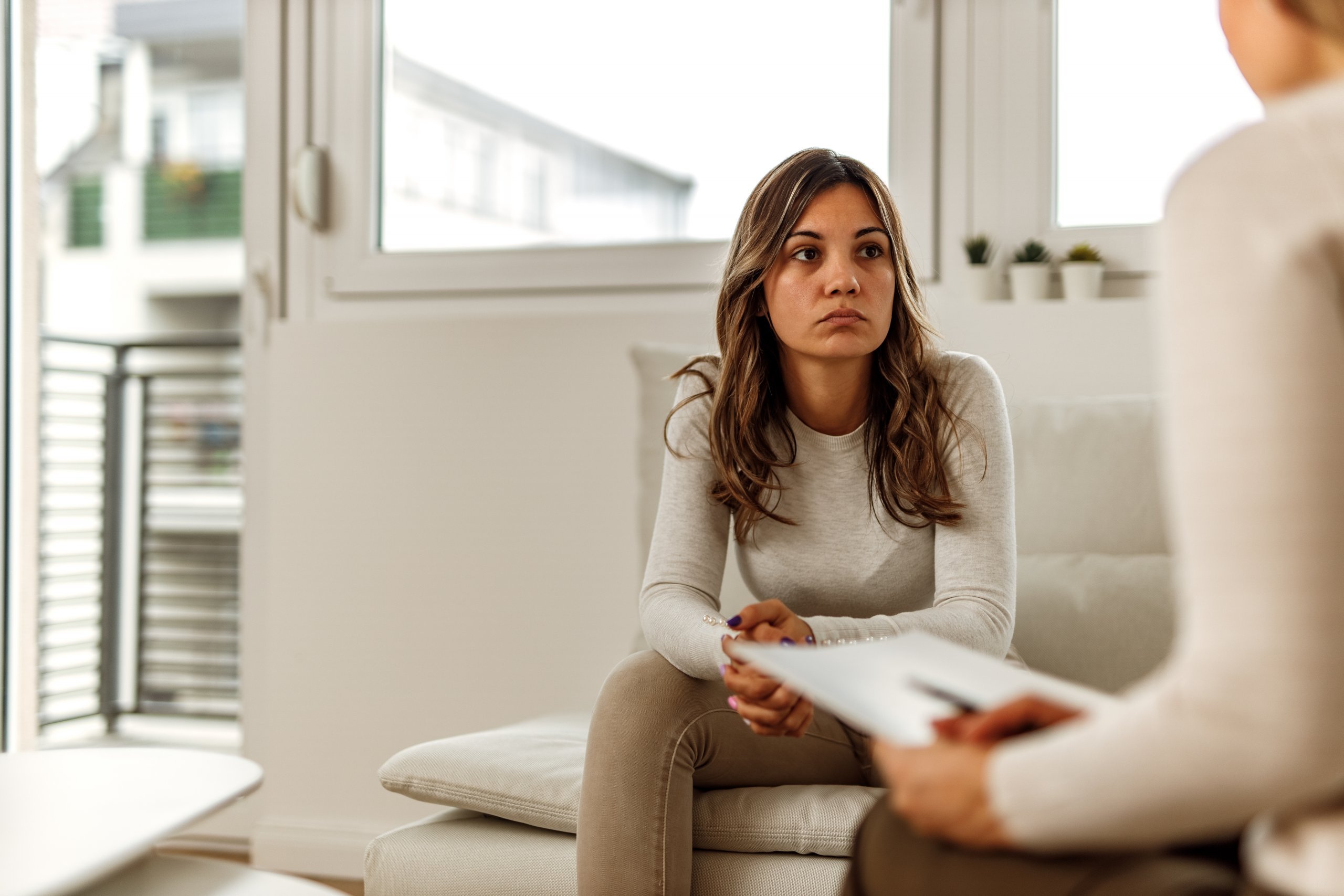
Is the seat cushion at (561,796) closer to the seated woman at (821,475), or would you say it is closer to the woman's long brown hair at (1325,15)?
the seated woman at (821,475)

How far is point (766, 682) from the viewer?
1162mm

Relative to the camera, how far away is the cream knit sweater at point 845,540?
1385mm

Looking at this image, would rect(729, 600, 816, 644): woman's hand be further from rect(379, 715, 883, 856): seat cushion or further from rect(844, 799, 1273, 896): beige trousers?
rect(844, 799, 1273, 896): beige trousers

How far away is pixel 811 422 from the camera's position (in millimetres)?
1574

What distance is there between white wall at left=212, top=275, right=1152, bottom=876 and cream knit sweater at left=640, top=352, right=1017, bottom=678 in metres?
0.70

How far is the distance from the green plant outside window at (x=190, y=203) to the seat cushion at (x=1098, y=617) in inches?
260

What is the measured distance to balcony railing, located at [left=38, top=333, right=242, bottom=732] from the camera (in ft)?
12.2

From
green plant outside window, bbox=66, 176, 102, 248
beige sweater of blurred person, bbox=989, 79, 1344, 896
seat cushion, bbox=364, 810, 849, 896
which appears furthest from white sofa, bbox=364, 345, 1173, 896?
green plant outside window, bbox=66, 176, 102, 248

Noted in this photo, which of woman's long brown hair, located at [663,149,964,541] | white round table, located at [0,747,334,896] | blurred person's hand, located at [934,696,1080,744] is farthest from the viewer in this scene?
woman's long brown hair, located at [663,149,964,541]

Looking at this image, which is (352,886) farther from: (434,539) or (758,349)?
(758,349)

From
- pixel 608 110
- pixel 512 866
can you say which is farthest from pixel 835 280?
pixel 608 110

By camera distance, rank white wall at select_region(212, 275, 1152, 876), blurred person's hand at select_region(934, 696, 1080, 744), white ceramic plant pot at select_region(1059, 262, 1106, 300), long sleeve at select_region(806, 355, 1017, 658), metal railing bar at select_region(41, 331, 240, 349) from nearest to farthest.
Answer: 1. blurred person's hand at select_region(934, 696, 1080, 744)
2. long sleeve at select_region(806, 355, 1017, 658)
3. white ceramic plant pot at select_region(1059, 262, 1106, 300)
4. white wall at select_region(212, 275, 1152, 876)
5. metal railing bar at select_region(41, 331, 240, 349)

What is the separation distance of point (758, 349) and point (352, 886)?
143 centimetres

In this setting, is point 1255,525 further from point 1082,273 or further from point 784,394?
point 1082,273
